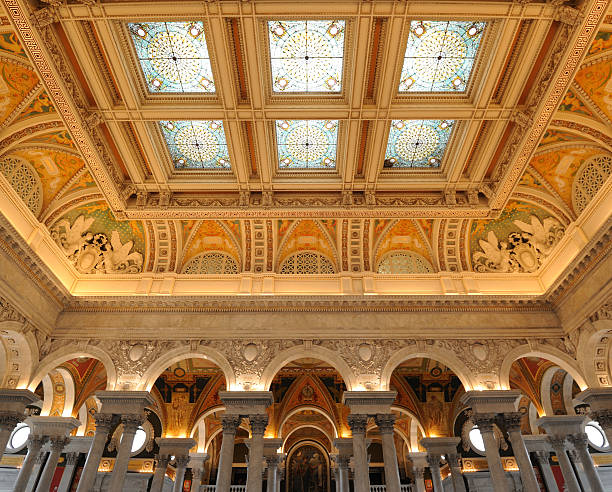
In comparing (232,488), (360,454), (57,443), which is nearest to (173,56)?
(360,454)

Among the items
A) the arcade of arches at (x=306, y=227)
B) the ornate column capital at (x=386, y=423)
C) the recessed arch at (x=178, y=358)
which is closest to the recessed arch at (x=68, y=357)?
the arcade of arches at (x=306, y=227)

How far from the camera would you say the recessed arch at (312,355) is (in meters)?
12.2

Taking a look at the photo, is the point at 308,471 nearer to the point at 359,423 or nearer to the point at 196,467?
the point at 196,467

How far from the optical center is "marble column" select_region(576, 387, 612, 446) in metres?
11.2

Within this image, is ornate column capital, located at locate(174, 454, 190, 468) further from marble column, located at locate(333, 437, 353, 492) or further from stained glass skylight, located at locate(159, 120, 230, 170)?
stained glass skylight, located at locate(159, 120, 230, 170)

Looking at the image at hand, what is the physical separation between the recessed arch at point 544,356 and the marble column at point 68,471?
16.0 meters

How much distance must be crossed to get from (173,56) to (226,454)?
9.84 m

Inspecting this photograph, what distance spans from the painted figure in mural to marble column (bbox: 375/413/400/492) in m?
10.5

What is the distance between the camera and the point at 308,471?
67.9 feet

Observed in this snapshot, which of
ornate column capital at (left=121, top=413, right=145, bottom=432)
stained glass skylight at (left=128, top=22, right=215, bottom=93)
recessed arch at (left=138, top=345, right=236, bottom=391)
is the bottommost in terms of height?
ornate column capital at (left=121, top=413, right=145, bottom=432)

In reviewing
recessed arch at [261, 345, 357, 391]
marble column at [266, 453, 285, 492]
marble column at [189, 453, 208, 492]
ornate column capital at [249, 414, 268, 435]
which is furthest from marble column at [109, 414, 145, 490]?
marble column at [189, 453, 208, 492]

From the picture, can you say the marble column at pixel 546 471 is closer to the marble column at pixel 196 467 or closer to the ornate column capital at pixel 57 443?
the marble column at pixel 196 467

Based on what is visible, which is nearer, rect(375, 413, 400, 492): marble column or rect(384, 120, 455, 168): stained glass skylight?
rect(375, 413, 400, 492): marble column

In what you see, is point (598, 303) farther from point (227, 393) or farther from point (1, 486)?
point (1, 486)
